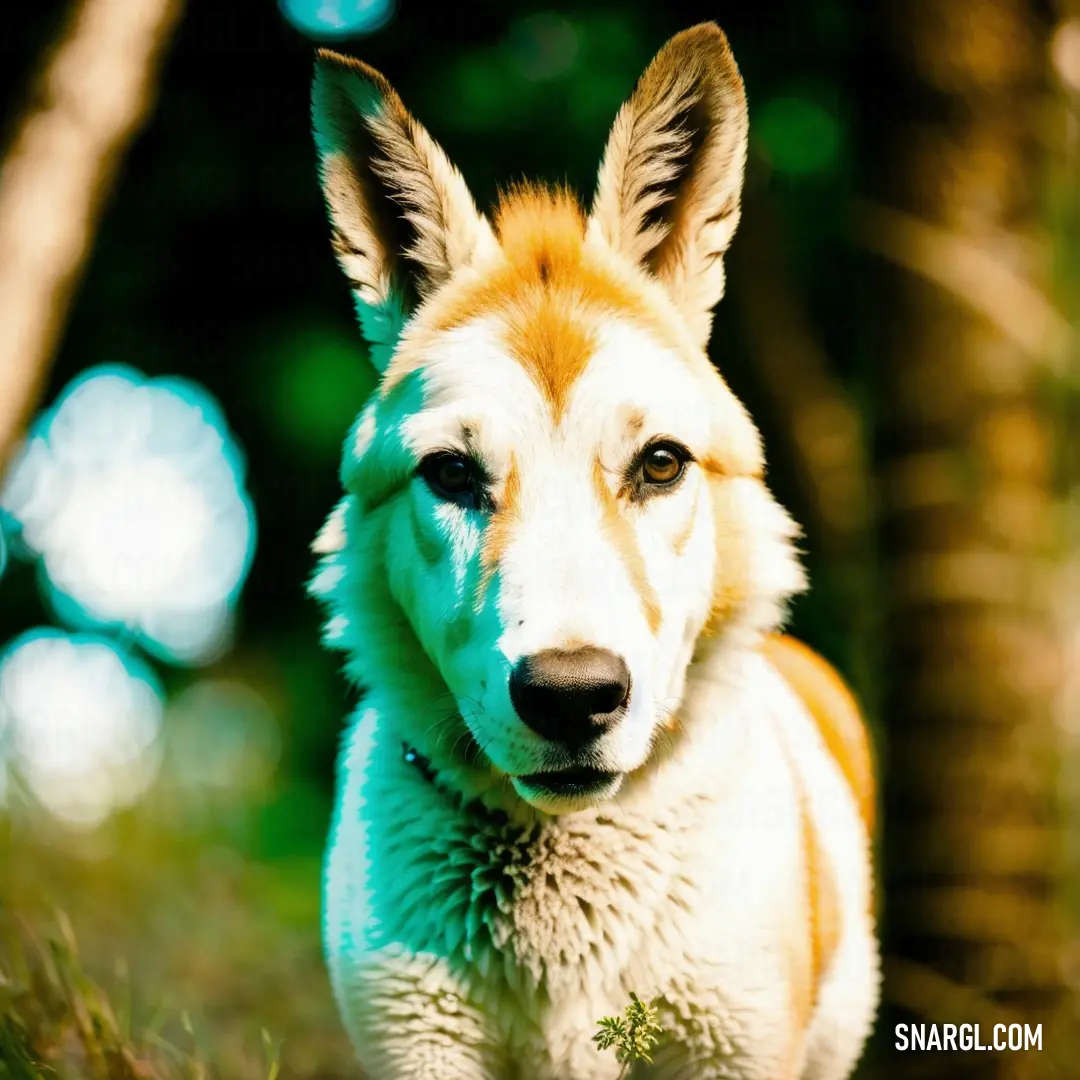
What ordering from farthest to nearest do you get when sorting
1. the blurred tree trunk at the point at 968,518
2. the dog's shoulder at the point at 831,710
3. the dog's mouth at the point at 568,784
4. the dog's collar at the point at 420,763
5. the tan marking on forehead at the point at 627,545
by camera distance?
the blurred tree trunk at the point at 968,518, the dog's shoulder at the point at 831,710, the dog's collar at the point at 420,763, the tan marking on forehead at the point at 627,545, the dog's mouth at the point at 568,784

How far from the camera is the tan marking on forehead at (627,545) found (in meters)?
2.39

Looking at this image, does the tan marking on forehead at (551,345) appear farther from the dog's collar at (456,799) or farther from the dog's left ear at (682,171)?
the dog's collar at (456,799)

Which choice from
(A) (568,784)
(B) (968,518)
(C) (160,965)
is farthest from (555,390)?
(C) (160,965)

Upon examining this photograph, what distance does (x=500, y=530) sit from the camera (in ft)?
8.06

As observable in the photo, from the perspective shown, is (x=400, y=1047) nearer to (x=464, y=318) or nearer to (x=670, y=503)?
(x=670, y=503)

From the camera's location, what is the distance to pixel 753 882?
265 centimetres

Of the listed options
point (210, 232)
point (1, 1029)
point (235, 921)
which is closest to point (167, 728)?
point (235, 921)

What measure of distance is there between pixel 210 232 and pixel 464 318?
479 cm

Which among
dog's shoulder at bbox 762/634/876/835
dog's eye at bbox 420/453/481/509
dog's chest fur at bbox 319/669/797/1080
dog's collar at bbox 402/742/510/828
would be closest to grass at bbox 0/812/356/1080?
dog's chest fur at bbox 319/669/797/1080

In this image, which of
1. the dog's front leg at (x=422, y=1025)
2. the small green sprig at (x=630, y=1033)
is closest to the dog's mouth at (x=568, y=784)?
the small green sprig at (x=630, y=1033)

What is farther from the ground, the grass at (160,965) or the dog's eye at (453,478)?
the dog's eye at (453,478)

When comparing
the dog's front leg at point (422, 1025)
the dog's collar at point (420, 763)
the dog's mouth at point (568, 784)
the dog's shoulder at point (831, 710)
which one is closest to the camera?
the dog's mouth at point (568, 784)

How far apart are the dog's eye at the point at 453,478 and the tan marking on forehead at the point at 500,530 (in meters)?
0.08

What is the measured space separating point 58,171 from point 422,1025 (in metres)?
2.13
